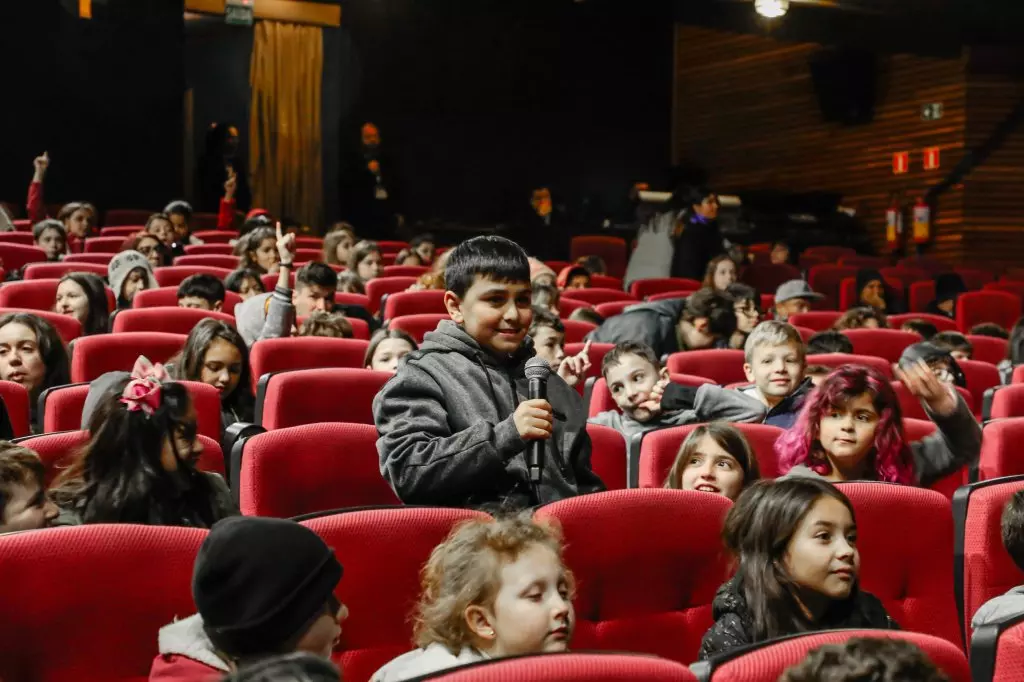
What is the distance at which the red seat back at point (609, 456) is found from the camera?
3156 mm

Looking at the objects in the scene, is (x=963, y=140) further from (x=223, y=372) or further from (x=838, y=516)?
(x=838, y=516)

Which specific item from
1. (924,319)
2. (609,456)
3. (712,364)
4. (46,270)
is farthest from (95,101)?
(609,456)

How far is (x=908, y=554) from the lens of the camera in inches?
99.2

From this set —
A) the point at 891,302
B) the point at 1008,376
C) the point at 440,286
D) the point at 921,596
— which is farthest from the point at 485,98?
the point at 921,596

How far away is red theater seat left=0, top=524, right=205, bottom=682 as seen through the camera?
1868 mm

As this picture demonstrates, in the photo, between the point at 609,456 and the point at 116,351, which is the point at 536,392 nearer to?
the point at 609,456

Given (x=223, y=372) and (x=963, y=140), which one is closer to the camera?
(x=223, y=372)

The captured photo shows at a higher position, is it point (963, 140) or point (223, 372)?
point (963, 140)

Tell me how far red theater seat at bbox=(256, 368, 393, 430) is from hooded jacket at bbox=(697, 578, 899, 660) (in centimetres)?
146

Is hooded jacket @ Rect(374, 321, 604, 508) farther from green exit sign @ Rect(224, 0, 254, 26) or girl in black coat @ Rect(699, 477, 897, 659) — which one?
green exit sign @ Rect(224, 0, 254, 26)

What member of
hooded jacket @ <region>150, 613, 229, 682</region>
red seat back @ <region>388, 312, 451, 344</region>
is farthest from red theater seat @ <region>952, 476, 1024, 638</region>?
red seat back @ <region>388, 312, 451, 344</region>

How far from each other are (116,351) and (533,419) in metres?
2.50

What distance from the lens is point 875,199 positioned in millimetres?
12578

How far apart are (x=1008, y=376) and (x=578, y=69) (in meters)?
9.80
